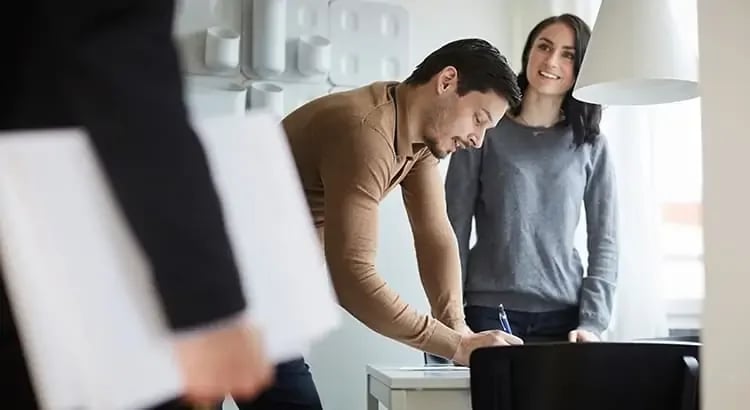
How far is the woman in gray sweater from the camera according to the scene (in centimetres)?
174

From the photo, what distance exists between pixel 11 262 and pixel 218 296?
0.09 meters

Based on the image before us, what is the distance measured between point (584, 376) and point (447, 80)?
0.52 metres

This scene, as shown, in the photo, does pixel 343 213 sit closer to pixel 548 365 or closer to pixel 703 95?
pixel 548 365

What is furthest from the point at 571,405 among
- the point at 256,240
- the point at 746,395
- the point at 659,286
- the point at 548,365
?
the point at 659,286

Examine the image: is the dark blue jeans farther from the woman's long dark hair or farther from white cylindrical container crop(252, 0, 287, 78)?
white cylindrical container crop(252, 0, 287, 78)

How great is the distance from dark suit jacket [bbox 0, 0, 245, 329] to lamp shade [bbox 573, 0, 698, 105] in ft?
4.18

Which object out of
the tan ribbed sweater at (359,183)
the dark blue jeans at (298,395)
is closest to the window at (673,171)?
the tan ribbed sweater at (359,183)

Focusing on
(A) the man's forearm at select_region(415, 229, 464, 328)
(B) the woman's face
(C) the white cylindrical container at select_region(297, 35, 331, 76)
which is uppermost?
(C) the white cylindrical container at select_region(297, 35, 331, 76)

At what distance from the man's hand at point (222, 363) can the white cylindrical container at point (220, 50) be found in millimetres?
1629

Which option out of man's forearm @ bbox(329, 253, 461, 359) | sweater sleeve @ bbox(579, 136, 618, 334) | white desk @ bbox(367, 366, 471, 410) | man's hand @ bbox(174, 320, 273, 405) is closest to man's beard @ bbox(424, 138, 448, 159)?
man's forearm @ bbox(329, 253, 461, 359)

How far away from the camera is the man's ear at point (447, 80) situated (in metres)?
1.33

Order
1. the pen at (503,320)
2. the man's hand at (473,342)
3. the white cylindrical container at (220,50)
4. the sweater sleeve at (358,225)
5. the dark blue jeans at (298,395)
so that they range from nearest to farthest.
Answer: the dark blue jeans at (298,395) < the sweater sleeve at (358,225) < the man's hand at (473,342) < the pen at (503,320) < the white cylindrical container at (220,50)

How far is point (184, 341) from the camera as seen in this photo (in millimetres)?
365

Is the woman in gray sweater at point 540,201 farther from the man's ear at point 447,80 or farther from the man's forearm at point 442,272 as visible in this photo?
the man's ear at point 447,80
